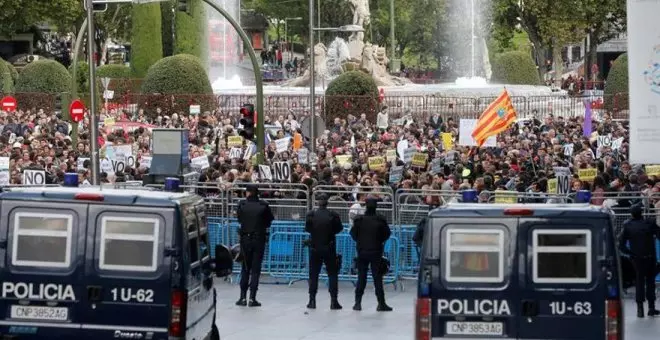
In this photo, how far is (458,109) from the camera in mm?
53594

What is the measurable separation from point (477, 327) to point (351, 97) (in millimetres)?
38548

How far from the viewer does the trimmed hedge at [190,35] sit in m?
73.4

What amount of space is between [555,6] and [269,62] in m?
43.8

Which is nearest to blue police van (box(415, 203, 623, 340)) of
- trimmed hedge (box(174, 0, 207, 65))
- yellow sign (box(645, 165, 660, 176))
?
yellow sign (box(645, 165, 660, 176))

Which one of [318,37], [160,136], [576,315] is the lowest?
[576,315]

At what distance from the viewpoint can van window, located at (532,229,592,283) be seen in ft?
43.9

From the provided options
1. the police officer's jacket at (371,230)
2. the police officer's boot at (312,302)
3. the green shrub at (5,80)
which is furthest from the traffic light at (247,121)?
the green shrub at (5,80)

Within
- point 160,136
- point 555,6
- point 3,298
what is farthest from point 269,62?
point 3,298

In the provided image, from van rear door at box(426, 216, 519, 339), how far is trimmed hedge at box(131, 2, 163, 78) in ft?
199

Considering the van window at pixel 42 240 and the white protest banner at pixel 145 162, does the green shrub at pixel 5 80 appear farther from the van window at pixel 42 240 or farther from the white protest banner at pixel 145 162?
the van window at pixel 42 240

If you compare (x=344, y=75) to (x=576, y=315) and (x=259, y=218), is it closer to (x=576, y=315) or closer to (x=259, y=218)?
(x=259, y=218)

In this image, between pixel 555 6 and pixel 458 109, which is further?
pixel 555 6

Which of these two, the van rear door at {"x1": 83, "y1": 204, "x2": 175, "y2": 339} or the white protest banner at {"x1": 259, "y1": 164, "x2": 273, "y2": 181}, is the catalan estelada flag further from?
the van rear door at {"x1": 83, "y1": 204, "x2": 175, "y2": 339}

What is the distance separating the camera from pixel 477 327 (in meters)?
13.5
